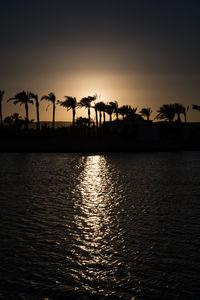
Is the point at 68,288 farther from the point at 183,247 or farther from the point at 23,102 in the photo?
the point at 23,102

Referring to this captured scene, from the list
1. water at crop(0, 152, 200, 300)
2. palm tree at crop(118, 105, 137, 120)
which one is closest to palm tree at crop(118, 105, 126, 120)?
palm tree at crop(118, 105, 137, 120)

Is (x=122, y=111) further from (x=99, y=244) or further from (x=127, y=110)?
(x=99, y=244)

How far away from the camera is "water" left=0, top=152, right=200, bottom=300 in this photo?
238 inches

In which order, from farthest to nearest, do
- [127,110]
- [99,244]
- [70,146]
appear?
1. [127,110]
2. [70,146]
3. [99,244]

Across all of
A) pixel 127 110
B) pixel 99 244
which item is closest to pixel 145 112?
pixel 127 110

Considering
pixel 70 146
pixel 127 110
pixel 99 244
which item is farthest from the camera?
pixel 127 110

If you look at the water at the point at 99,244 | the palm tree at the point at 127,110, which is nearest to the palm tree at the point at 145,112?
the palm tree at the point at 127,110

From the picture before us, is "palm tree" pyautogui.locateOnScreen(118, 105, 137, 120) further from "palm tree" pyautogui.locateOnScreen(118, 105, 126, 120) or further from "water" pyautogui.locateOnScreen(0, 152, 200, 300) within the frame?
"water" pyautogui.locateOnScreen(0, 152, 200, 300)

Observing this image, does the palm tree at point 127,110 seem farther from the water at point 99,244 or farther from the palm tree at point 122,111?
the water at point 99,244

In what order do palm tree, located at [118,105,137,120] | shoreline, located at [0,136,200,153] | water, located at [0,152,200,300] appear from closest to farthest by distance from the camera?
1. water, located at [0,152,200,300]
2. shoreline, located at [0,136,200,153]
3. palm tree, located at [118,105,137,120]

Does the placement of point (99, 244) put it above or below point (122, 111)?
below

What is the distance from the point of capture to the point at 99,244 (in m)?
8.65

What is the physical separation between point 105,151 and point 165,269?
161 ft

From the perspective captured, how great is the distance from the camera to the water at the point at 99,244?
6057 millimetres
